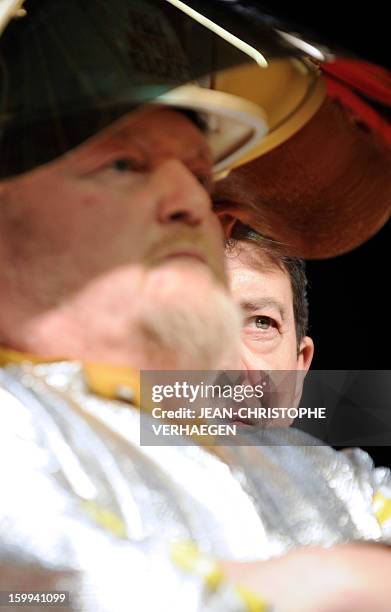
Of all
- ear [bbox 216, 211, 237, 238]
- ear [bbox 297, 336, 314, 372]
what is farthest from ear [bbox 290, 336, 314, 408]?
ear [bbox 216, 211, 237, 238]

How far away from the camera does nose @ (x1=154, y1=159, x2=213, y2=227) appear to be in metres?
0.70

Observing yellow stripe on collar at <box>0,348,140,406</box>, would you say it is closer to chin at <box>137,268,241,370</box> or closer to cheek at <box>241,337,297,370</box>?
chin at <box>137,268,241,370</box>

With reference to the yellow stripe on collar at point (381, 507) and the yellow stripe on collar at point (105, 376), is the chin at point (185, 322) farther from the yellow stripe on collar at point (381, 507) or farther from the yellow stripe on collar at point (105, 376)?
the yellow stripe on collar at point (381, 507)

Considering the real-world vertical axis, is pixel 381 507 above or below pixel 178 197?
below

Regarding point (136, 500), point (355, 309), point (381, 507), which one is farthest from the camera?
point (355, 309)

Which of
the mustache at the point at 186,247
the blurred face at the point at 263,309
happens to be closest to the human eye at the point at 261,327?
the blurred face at the point at 263,309

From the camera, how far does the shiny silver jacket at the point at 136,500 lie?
Answer: 22.0 inches

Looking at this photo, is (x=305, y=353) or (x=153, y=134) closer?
(x=153, y=134)

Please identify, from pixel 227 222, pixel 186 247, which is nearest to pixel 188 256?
pixel 186 247

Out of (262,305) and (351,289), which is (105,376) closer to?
(262,305)

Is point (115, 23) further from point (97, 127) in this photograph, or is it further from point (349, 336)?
point (349, 336)

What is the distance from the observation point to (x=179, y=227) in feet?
2.31

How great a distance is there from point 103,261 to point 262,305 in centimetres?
21

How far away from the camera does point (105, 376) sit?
0.69 meters
